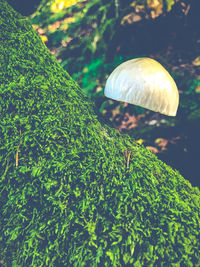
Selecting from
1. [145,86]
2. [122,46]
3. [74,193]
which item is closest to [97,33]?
[122,46]

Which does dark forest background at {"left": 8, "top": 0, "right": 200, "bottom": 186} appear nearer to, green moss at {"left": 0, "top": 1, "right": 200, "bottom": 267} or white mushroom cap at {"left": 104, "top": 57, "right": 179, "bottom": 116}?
white mushroom cap at {"left": 104, "top": 57, "right": 179, "bottom": 116}

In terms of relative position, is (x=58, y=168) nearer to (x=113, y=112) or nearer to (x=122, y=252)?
(x=122, y=252)

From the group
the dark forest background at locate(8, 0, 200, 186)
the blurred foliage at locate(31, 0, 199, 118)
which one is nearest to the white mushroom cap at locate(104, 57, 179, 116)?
the dark forest background at locate(8, 0, 200, 186)

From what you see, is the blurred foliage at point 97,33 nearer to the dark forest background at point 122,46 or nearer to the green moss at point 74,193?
the dark forest background at point 122,46

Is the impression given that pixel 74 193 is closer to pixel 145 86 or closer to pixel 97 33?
pixel 145 86

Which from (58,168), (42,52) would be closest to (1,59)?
(42,52)

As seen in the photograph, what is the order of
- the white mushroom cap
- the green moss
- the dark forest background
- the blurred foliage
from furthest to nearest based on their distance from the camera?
1. the blurred foliage
2. the dark forest background
3. the white mushroom cap
4. the green moss
